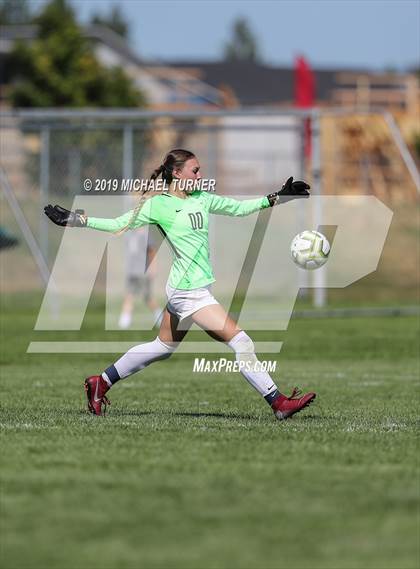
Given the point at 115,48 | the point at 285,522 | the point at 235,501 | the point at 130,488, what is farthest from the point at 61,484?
the point at 115,48

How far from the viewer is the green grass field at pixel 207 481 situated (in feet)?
17.7

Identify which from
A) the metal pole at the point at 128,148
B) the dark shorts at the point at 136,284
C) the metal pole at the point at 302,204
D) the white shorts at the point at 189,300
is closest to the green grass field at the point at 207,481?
the white shorts at the point at 189,300

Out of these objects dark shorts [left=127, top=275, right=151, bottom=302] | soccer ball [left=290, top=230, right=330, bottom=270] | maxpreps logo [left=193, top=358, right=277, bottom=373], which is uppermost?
soccer ball [left=290, top=230, right=330, bottom=270]

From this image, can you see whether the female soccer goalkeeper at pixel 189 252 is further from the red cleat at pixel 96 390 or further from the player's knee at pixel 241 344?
the red cleat at pixel 96 390

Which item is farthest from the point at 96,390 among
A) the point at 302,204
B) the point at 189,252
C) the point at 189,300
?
the point at 302,204

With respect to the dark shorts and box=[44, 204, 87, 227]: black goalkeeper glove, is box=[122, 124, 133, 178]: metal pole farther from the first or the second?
box=[44, 204, 87, 227]: black goalkeeper glove

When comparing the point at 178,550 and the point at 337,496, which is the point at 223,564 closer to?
the point at 178,550

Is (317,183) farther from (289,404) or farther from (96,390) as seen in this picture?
(289,404)

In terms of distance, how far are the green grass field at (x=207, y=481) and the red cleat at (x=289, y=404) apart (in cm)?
8

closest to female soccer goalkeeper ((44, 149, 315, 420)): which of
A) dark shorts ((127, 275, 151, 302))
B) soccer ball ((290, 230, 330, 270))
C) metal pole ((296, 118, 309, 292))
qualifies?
soccer ball ((290, 230, 330, 270))

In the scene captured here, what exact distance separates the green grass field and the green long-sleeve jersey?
1.10m

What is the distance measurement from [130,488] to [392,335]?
13.5 meters

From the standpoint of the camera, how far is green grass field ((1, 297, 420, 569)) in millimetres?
5398

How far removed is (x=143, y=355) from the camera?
976 centimetres
